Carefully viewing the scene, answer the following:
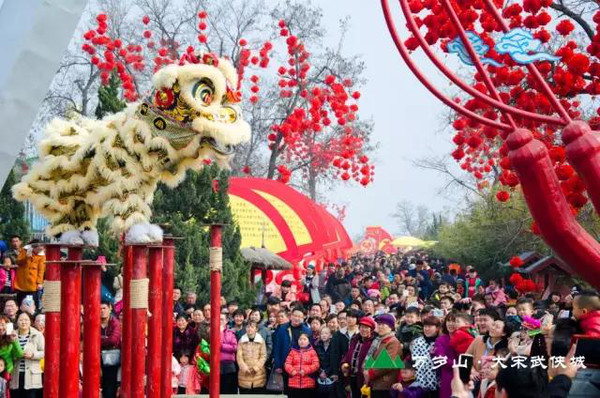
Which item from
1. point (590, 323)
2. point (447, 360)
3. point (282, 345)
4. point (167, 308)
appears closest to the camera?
point (590, 323)

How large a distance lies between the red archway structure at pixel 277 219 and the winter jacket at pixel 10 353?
14.6m

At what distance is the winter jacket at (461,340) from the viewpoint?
35.2 ft

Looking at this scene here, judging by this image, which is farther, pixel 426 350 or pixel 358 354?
pixel 358 354

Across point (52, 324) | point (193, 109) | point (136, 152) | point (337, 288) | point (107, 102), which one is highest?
point (107, 102)

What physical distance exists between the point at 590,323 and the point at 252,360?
825 centimetres

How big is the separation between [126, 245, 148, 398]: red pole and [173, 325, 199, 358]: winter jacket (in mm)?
5547

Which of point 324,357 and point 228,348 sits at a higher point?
point 228,348

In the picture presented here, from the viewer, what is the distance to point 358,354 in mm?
13008

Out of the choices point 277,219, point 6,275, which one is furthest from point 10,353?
point 277,219

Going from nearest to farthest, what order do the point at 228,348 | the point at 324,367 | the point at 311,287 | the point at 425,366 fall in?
the point at 425,366 < the point at 324,367 < the point at 228,348 < the point at 311,287

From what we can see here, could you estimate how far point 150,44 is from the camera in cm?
2714

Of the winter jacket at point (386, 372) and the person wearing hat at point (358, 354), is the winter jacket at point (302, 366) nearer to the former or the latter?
the person wearing hat at point (358, 354)

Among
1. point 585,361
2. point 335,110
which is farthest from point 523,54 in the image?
point 335,110

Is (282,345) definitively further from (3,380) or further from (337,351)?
(3,380)
